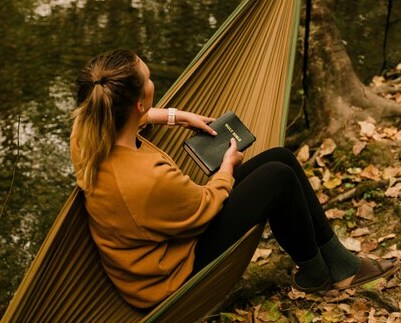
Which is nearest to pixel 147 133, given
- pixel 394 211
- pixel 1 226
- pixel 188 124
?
pixel 188 124

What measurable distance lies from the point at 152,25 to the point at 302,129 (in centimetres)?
228

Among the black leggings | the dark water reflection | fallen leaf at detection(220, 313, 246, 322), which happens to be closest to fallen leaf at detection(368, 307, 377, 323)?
the black leggings

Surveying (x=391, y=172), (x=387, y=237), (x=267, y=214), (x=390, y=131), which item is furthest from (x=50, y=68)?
(x=267, y=214)

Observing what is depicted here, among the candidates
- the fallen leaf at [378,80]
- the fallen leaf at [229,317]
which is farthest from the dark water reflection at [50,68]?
the fallen leaf at [378,80]

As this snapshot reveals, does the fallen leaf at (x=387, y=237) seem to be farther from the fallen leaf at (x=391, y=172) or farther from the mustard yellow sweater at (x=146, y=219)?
the mustard yellow sweater at (x=146, y=219)

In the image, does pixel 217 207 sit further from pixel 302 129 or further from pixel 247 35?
pixel 302 129

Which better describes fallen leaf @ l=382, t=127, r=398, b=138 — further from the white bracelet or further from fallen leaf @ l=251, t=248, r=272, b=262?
the white bracelet

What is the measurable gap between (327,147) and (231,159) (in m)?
1.27

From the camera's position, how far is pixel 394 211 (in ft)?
7.75

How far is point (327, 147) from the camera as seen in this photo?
9.67 feet

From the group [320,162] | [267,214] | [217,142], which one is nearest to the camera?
[267,214]

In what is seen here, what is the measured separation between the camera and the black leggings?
1688 millimetres

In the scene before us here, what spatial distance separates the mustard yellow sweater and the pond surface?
1.30 m

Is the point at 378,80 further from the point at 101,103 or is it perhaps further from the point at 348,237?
the point at 101,103
